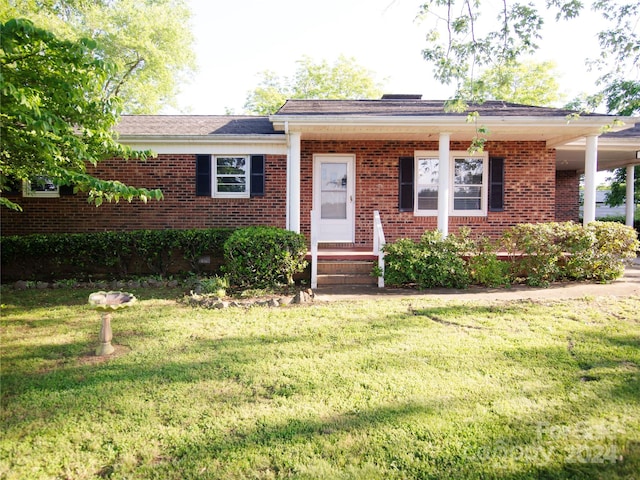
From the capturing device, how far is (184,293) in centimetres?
732

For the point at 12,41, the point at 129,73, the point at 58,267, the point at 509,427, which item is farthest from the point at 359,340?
the point at 129,73

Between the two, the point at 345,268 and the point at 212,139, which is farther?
the point at 212,139

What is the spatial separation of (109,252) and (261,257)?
3.67m

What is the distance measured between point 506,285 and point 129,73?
74.9 ft

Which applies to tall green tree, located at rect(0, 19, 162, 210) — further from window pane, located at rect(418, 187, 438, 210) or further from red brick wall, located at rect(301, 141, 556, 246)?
window pane, located at rect(418, 187, 438, 210)

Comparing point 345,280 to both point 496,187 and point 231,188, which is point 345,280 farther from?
point 496,187

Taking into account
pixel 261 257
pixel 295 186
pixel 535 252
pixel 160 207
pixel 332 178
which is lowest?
pixel 261 257

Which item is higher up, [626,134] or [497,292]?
[626,134]

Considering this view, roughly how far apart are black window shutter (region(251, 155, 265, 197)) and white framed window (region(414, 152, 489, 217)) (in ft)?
12.5

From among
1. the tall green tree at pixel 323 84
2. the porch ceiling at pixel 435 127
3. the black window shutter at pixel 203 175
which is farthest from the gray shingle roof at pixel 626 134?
the tall green tree at pixel 323 84

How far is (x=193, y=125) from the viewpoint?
1053cm

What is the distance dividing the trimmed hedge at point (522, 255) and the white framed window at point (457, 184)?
7.97 feet

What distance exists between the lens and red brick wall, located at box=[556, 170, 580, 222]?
46.6 feet

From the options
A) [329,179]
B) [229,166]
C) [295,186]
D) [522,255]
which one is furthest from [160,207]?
[522,255]
